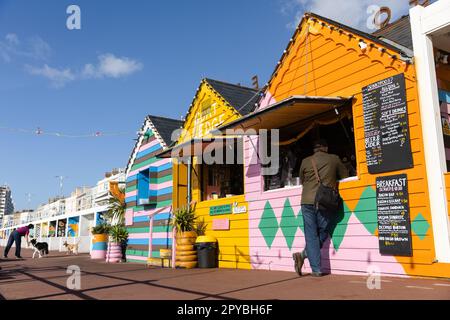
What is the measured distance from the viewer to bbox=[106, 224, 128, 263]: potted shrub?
14.2 m

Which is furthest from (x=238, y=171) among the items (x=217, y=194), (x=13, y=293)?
(x=13, y=293)

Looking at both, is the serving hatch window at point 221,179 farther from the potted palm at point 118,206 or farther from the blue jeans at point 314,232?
the potted palm at point 118,206

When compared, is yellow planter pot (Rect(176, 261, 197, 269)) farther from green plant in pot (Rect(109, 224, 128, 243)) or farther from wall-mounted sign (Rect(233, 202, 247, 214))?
green plant in pot (Rect(109, 224, 128, 243))


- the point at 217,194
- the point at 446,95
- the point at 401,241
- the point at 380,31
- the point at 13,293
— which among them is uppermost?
the point at 380,31

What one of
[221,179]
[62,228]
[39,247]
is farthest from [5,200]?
[221,179]

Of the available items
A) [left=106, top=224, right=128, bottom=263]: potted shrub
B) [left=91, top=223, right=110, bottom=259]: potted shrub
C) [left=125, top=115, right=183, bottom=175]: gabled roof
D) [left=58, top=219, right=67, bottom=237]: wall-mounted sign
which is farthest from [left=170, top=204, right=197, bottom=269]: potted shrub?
[left=58, top=219, right=67, bottom=237]: wall-mounted sign

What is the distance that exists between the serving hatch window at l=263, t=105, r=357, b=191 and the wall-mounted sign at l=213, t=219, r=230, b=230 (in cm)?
146

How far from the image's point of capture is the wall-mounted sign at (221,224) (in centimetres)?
966

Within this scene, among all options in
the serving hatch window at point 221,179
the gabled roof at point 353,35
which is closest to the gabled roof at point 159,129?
the serving hatch window at point 221,179

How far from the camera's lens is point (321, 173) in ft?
21.5

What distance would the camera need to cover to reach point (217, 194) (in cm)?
1186

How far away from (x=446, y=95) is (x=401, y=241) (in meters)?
2.42
